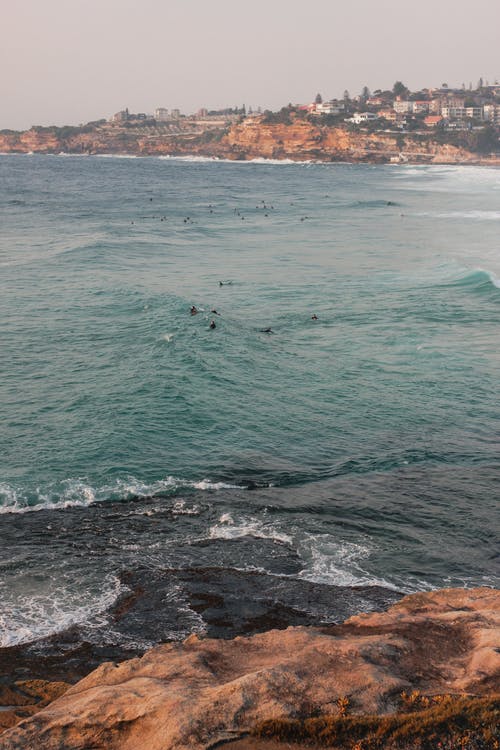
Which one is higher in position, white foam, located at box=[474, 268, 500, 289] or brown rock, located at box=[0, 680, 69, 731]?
white foam, located at box=[474, 268, 500, 289]

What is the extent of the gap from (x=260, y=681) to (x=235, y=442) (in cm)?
1320

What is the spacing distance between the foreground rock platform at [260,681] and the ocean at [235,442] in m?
2.42

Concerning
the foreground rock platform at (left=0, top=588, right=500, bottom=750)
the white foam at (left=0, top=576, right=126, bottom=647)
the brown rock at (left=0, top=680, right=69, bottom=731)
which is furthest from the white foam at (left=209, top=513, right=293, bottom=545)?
the brown rock at (left=0, top=680, right=69, bottom=731)

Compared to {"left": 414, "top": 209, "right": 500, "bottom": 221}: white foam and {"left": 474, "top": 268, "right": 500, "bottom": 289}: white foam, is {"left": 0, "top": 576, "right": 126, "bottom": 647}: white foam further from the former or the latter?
{"left": 414, "top": 209, "right": 500, "bottom": 221}: white foam

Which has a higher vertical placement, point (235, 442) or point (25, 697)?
point (235, 442)

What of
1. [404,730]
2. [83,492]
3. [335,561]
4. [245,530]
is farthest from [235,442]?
[404,730]

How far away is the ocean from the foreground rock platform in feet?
7.93

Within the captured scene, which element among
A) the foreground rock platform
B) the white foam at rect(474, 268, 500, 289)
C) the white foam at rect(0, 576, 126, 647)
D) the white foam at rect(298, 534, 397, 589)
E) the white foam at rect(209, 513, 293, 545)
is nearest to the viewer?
the foreground rock platform

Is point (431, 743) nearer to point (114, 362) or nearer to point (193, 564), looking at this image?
point (193, 564)

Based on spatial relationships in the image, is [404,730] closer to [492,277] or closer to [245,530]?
[245,530]

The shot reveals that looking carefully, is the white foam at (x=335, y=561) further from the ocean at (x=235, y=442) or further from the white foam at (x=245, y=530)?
the white foam at (x=245, y=530)

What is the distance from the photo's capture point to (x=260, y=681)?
9.43 metres

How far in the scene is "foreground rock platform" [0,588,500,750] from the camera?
29.4 ft

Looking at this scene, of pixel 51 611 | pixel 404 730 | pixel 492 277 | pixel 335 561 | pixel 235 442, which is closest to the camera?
pixel 404 730
